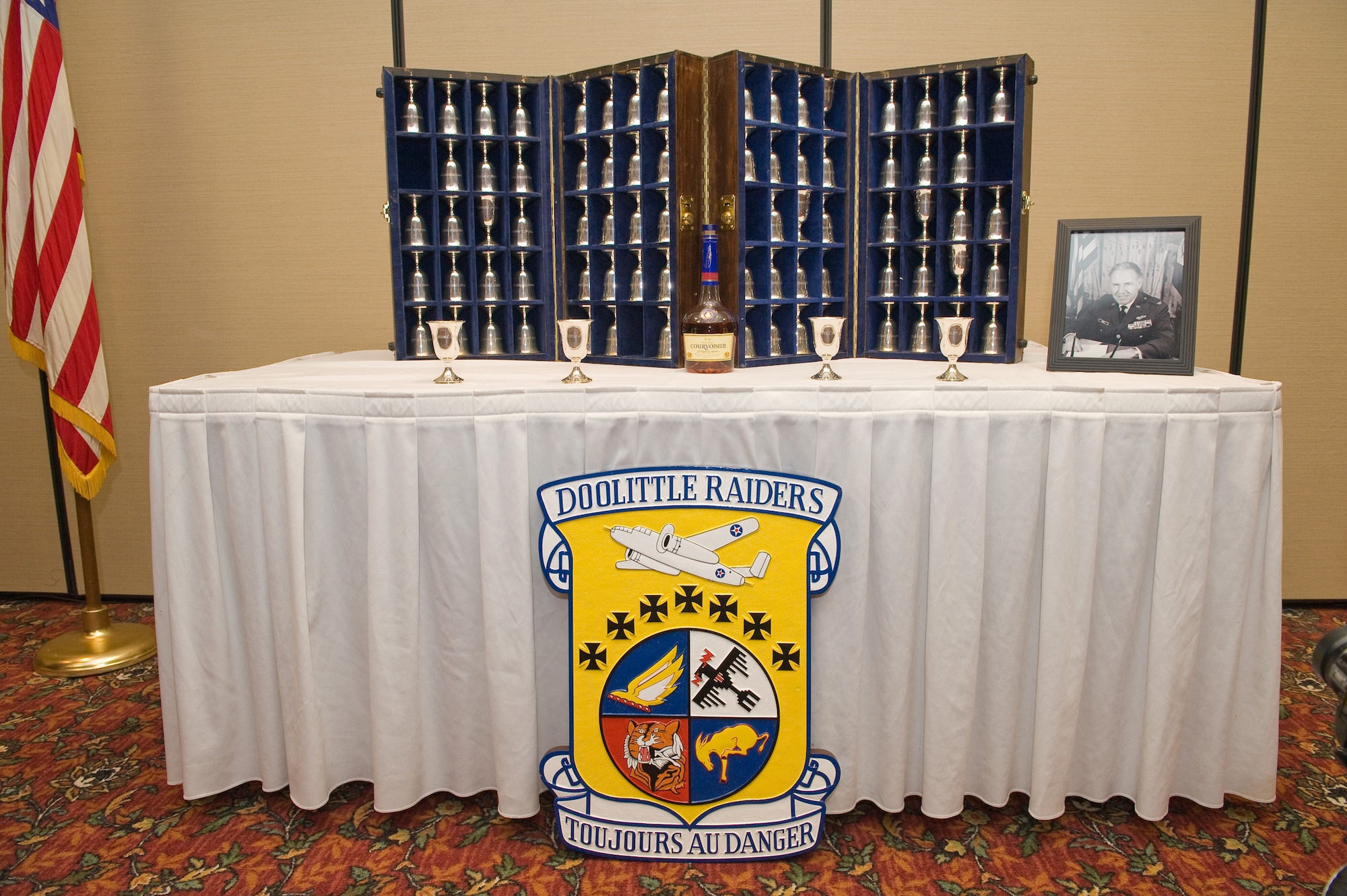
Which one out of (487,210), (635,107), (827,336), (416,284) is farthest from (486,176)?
(827,336)

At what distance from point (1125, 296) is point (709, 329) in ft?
2.92

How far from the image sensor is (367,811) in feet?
5.89

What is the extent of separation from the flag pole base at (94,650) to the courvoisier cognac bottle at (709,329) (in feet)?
6.51

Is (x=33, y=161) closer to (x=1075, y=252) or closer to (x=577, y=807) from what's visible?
(x=577, y=807)

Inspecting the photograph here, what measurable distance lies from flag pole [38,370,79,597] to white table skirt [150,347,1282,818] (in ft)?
5.61

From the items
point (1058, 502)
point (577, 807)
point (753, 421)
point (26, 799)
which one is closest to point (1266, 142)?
point (1058, 502)

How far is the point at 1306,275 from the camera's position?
2795mm

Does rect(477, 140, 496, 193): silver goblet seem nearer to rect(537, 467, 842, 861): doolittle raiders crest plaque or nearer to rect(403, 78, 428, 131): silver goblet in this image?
rect(403, 78, 428, 131): silver goblet

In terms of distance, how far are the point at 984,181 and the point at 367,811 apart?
1984 mm

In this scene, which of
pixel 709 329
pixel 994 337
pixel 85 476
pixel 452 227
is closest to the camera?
pixel 709 329

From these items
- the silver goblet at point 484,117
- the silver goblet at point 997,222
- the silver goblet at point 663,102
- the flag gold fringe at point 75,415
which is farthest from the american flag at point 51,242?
the silver goblet at point 997,222

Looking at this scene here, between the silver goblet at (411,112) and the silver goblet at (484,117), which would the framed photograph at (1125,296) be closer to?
the silver goblet at (484,117)

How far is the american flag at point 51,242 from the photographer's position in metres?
2.41

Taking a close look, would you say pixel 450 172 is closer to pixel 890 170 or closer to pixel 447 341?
pixel 447 341
